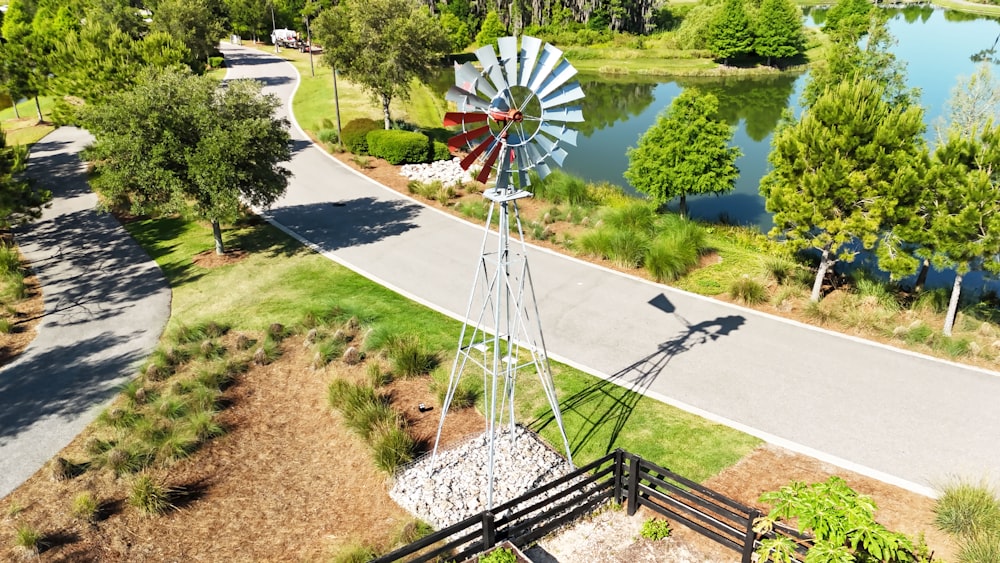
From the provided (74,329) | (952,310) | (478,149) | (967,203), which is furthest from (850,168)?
(74,329)

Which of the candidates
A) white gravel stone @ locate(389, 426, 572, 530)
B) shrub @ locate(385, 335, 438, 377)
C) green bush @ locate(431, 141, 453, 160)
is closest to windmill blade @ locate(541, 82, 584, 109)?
white gravel stone @ locate(389, 426, 572, 530)

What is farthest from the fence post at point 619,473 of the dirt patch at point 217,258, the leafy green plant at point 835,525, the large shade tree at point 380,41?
the large shade tree at point 380,41

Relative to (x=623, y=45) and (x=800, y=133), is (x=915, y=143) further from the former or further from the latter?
(x=623, y=45)

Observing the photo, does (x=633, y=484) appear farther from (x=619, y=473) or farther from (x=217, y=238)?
(x=217, y=238)

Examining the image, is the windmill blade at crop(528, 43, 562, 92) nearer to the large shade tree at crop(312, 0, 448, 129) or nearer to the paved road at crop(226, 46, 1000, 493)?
the paved road at crop(226, 46, 1000, 493)

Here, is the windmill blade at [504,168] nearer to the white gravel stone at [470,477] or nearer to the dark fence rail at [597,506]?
the dark fence rail at [597,506]

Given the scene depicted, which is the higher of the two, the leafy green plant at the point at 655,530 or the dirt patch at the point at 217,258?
the dirt patch at the point at 217,258

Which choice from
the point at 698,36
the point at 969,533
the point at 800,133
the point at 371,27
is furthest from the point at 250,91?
the point at 698,36
